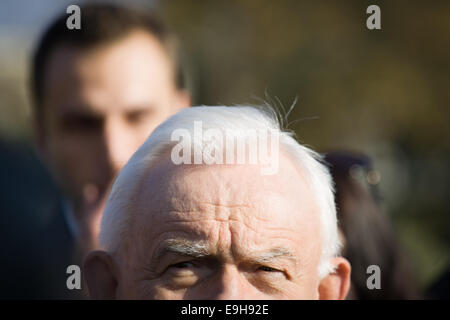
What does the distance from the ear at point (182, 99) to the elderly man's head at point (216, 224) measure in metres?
2.24

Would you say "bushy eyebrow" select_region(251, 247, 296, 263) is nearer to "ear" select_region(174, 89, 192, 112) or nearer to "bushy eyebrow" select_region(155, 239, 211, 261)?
"bushy eyebrow" select_region(155, 239, 211, 261)

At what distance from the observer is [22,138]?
55.0 feet

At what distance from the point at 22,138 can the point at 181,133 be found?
15.0 m

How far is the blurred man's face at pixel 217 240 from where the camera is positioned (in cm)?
231

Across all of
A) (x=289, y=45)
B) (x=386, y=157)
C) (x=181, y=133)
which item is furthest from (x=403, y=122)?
(x=181, y=133)

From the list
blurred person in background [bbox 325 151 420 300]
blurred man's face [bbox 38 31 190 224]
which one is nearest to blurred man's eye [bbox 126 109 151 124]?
blurred man's face [bbox 38 31 190 224]

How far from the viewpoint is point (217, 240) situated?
232 cm

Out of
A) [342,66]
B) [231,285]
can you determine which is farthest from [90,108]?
[342,66]

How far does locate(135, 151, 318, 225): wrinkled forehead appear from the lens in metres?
2.37

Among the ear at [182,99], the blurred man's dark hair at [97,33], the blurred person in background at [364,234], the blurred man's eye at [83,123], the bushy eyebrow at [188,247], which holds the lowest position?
the blurred person in background at [364,234]

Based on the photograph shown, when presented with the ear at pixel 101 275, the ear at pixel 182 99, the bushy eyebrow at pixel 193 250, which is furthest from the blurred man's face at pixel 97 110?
the bushy eyebrow at pixel 193 250

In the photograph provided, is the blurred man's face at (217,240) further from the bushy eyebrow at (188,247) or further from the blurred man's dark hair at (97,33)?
the blurred man's dark hair at (97,33)
